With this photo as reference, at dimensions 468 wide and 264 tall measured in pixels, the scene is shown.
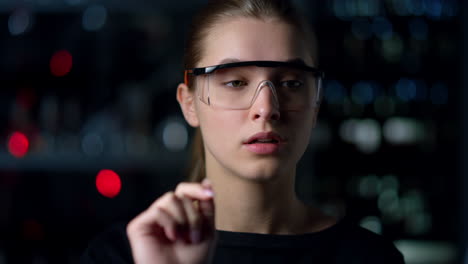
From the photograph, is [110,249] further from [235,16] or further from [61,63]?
[61,63]

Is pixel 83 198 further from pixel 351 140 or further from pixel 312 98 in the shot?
pixel 312 98

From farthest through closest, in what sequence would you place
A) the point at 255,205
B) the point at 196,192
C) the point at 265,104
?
1. the point at 255,205
2. the point at 265,104
3. the point at 196,192

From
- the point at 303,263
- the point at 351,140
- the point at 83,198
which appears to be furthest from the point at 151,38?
the point at 303,263

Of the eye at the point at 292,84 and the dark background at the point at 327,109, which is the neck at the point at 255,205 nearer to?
the eye at the point at 292,84

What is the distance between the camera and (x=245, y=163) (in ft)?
3.77

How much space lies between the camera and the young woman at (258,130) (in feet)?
3.75

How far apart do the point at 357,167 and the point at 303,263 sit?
175 cm

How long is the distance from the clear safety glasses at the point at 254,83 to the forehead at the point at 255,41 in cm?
2

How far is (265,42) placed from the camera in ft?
3.80

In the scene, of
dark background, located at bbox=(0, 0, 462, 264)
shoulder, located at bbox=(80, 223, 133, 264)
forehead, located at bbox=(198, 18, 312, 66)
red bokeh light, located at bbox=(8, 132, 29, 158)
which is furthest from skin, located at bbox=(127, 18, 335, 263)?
red bokeh light, located at bbox=(8, 132, 29, 158)

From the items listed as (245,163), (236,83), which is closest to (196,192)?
(245,163)

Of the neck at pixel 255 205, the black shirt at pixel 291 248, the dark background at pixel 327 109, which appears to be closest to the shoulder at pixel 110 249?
the black shirt at pixel 291 248

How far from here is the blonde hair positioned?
120 cm

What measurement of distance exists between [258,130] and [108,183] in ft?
5.94
